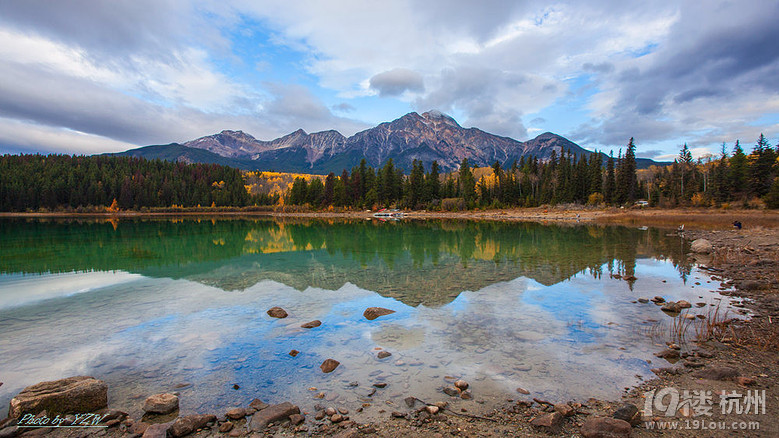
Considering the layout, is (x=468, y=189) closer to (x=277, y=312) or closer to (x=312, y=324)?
(x=277, y=312)

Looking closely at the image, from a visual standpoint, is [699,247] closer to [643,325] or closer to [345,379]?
[643,325]

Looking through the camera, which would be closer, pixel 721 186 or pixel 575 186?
pixel 721 186

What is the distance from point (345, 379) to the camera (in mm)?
6957

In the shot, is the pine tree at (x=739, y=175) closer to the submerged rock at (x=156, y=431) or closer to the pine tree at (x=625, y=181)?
the pine tree at (x=625, y=181)

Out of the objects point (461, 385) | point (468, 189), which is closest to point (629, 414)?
point (461, 385)

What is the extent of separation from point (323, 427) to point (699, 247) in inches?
1119

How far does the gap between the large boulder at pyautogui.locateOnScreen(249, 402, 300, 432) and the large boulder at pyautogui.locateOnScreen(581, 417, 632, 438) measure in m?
4.34

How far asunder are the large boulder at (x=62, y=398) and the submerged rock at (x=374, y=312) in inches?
257

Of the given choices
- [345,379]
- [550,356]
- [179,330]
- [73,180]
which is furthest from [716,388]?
[73,180]

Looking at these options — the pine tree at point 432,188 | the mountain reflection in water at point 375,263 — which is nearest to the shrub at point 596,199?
the pine tree at point 432,188

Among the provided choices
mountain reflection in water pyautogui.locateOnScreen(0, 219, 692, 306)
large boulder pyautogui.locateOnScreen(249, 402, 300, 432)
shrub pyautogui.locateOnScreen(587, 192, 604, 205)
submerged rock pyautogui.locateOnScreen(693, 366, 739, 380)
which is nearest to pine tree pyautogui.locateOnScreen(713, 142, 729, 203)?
shrub pyautogui.locateOnScreen(587, 192, 604, 205)

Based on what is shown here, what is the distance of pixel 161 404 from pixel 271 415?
1946mm

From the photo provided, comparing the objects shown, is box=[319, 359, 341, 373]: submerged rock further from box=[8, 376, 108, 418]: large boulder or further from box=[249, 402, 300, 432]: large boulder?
box=[8, 376, 108, 418]: large boulder

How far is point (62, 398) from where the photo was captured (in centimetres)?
584
